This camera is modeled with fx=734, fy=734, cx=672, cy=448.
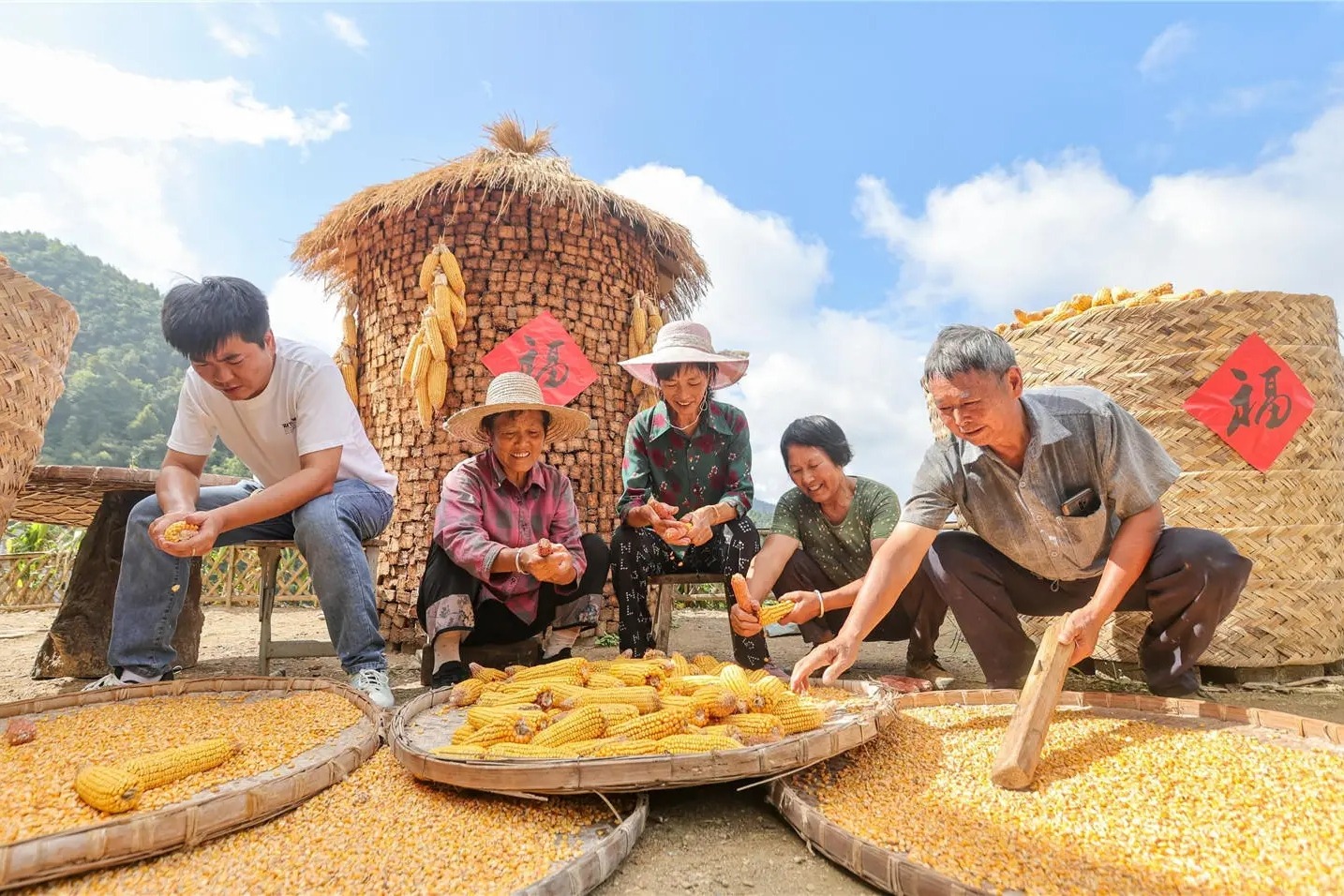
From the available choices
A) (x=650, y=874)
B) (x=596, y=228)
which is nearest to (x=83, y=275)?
(x=596, y=228)

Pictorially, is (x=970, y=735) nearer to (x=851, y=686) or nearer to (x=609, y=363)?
(x=851, y=686)

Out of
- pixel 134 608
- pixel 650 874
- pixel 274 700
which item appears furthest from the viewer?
pixel 134 608

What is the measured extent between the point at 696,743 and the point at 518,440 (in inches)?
71.2

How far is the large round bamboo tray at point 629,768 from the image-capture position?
1.68 meters

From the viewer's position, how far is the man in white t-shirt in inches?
111

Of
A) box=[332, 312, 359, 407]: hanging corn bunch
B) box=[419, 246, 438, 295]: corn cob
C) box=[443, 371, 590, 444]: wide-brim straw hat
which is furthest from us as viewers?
box=[332, 312, 359, 407]: hanging corn bunch

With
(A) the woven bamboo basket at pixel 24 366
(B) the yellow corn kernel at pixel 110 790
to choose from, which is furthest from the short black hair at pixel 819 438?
(A) the woven bamboo basket at pixel 24 366

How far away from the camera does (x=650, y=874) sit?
162 centimetres

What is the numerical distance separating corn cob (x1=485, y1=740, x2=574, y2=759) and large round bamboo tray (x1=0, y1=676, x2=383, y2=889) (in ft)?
1.52

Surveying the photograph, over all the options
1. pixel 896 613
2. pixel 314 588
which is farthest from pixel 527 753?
pixel 896 613

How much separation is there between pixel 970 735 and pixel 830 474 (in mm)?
1451

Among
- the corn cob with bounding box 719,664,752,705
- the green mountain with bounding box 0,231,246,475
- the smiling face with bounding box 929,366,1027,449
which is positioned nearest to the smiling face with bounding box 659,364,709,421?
the smiling face with bounding box 929,366,1027,449

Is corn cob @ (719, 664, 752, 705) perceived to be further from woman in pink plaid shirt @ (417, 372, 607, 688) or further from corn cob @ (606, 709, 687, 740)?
woman in pink plaid shirt @ (417, 372, 607, 688)

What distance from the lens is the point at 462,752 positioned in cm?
183
